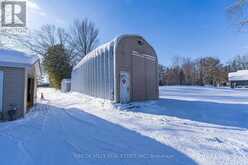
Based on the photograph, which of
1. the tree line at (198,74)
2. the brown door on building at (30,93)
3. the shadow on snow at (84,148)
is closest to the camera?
the shadow on snow at (84,148)

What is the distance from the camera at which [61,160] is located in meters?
3.82

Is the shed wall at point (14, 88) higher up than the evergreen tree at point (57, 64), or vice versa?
the evergreen tree at point (57, 64)

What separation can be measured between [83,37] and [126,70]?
32.3 meters

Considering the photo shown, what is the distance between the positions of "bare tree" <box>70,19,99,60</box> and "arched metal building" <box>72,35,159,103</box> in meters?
27.4

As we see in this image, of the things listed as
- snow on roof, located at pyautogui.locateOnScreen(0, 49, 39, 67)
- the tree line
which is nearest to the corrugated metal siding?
snow on roof, located at pyautogui.locateOnScreen(0, 49, 39, 67)

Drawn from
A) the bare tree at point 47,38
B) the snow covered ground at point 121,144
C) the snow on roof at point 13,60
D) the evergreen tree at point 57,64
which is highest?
the bare tree at point 47,38

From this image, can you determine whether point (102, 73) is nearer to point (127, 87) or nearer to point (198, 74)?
point (127, 87)

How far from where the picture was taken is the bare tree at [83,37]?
4141 cm

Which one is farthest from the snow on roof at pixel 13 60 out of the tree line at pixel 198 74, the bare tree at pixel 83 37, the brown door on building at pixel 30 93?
the tree line at pixel 198 74

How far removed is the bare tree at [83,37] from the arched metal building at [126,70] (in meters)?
27.4

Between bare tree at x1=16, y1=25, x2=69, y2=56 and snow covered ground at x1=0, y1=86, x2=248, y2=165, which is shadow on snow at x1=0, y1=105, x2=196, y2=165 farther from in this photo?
bare tree at x1=16, y1=25, x2=69, y2=56

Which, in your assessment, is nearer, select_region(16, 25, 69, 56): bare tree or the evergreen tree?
the evergreen tree

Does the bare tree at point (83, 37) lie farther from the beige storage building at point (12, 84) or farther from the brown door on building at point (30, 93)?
the beige storage building at point (12, 84)

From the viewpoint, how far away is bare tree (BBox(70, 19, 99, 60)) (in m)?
41.4
